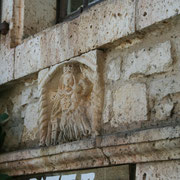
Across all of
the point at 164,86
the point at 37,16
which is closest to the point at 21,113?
the point at 37,16

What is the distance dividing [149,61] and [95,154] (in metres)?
0.72

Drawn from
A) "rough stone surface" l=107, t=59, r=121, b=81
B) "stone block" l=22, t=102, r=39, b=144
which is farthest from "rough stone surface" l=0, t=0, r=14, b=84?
"rough stone surface" l=107, t=59, r=121, b=81

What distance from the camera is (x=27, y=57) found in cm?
375

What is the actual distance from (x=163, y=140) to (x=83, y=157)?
715mm

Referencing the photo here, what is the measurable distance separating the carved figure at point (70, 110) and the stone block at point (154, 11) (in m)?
0.66

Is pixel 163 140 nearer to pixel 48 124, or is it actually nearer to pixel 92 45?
pixel 92 45

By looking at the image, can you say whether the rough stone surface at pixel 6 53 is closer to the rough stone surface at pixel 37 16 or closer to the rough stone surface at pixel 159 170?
the rough stone surface at pixel 37 16

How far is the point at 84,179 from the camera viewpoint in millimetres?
3059

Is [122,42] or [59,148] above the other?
[122,42]

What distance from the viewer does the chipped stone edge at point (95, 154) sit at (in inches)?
100

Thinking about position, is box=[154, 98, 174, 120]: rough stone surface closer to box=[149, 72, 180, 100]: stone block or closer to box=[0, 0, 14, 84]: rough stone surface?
box=[149, 72, 180, 100]: stone block

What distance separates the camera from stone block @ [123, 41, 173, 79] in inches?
107

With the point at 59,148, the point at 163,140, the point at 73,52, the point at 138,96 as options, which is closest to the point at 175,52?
the point at 138,96

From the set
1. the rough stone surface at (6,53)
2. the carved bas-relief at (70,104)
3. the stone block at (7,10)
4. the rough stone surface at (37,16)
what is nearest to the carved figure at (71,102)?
the carved bas-relief at (70,104)
